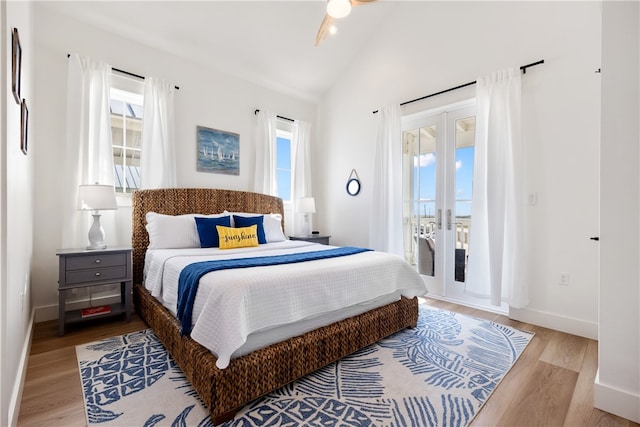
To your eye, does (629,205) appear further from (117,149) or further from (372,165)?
(117,149)

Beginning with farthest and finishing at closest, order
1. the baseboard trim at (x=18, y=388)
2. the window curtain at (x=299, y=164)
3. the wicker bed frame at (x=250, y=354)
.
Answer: the window curtain at (x=299, y=164) < the wicker bed frame at (x=250, y=354) < the baseboard trim at (x=18, y=388)

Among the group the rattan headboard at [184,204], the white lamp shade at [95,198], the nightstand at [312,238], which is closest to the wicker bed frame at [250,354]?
the rattan headboard at [184,204]

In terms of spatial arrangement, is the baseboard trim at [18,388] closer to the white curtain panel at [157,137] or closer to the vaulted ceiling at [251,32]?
the white curtain panel at [157,137]

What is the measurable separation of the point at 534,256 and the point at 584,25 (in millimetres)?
2137

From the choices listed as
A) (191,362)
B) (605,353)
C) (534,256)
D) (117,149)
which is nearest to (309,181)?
Result: (117,149)

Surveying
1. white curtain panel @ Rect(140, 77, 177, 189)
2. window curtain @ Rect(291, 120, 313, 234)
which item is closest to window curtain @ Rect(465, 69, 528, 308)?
window curtain @ Rect(291, 120, 313, 234)

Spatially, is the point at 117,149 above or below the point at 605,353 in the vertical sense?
above

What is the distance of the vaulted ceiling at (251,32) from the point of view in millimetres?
3215

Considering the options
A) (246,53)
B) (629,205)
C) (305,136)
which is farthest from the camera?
(305,136)

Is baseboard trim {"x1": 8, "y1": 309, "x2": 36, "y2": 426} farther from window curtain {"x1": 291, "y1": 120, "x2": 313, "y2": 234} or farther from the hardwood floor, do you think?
window curtain {"x1": 291, "y1": 120, "x2": 313, "y2": 234}

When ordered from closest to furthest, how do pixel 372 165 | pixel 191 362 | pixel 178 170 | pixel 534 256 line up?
pixel 191 362 → pixel 534 256 → pixel 178 170 → pixel 372 165

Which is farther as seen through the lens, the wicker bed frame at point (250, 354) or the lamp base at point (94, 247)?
the lamp base at point (94, 247)

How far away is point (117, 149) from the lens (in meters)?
3.37

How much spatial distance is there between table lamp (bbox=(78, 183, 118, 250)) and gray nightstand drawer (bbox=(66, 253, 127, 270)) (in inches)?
5.5
